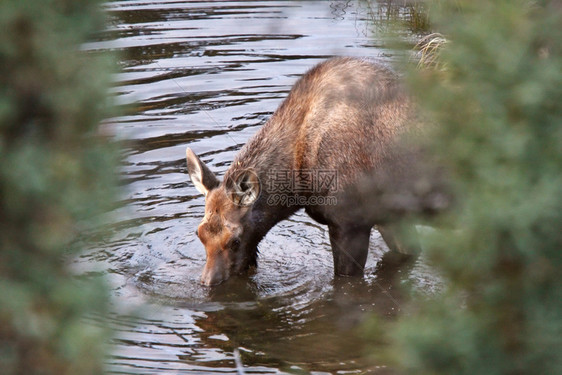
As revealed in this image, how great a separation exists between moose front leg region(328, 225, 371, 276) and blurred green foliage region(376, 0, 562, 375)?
4.53 m

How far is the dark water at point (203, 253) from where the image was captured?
6.31 meters

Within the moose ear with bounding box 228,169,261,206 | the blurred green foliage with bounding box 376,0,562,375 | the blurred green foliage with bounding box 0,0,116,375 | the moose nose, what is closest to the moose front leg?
the moose ear with bounding box 228,169,261,206

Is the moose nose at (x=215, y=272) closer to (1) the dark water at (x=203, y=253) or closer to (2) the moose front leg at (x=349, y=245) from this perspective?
(1) the dark water at (x=203, y=253)

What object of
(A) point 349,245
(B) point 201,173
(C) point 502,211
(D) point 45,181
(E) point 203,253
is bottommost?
(E) point 203,253

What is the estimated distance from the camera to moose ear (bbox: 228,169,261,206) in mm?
7383

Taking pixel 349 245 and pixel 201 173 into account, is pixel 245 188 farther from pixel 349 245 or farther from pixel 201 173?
pixel 349 245

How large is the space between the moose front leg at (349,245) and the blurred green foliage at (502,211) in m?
4.53

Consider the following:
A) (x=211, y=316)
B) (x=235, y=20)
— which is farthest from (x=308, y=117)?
(x=235, y=20)

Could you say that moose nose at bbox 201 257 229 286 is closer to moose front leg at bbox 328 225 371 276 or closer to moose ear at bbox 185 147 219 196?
moose ear at bbox 185 147 219 196

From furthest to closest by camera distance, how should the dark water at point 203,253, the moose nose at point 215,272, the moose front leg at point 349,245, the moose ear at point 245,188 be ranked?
1. the moose front leg at point 349,245
2. the moose nose at point 215,272
3. the moose ear at point 245,188
4. the dark water at point 203,253

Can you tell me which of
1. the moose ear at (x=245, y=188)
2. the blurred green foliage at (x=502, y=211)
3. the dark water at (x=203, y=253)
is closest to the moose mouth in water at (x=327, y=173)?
the moose ear at (x=245, y=188)

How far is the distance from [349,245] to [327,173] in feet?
2.61

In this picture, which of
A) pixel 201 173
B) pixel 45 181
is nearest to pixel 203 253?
pixel 201 173

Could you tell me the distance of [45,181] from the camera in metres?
2.79
